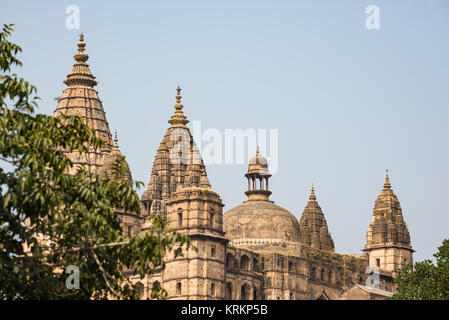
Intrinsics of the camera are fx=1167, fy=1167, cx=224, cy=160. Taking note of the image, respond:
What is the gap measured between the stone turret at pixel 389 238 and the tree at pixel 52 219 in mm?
52838

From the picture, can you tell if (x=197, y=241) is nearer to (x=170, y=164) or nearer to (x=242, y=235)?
(x=242, y=235)

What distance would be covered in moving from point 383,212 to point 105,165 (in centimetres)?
2000

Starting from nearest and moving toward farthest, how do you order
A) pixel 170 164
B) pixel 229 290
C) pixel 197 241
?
pixel 197 241 → pixel 229 290 → pixel 170 164

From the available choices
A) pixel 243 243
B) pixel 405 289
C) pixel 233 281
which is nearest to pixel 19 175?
pixel 405 289

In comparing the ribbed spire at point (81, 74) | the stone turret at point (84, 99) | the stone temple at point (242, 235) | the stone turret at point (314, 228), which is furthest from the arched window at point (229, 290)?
the ribbed spire at point (81, 74)

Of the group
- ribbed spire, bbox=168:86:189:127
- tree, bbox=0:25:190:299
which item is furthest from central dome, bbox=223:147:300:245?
tree, bbox=0:25:190:299

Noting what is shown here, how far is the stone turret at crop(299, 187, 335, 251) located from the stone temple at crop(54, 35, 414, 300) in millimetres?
73

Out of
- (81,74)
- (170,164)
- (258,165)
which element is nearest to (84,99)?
(81,74)

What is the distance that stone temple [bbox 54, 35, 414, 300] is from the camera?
6838cm

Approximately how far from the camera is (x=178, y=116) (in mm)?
86750

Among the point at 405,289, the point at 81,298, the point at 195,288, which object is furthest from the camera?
the point at 195,288

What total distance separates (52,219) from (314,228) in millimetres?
58140
